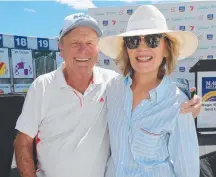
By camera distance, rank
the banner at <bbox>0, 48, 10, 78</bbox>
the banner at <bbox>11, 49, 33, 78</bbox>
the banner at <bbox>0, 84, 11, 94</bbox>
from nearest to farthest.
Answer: the banner at <bbox>0, 48, 10, 78</bbox> < the banner at <bbox>0, 84, 11, 94</bbox> < the banner at <bbox>11, 49, 33, 78</bbox>

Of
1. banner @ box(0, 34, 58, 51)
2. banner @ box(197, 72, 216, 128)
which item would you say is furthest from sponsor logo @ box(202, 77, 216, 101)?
banner @ box(0, 34, 58, 51)

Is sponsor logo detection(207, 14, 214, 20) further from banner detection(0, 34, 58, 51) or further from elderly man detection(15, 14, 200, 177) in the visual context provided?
elderly man detection(15, 14, 200, 177)

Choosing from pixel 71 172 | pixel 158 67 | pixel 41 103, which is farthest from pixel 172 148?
pixel 41 103

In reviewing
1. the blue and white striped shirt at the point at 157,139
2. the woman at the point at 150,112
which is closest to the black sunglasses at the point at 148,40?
the woman at the point at 150,112

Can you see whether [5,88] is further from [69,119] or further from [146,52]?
[146,52]

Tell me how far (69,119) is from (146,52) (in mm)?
558

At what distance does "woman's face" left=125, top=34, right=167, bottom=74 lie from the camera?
1729mm

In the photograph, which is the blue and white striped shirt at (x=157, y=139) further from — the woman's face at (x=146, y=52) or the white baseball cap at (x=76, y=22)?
the white baseball cap at (x=76, y=22)

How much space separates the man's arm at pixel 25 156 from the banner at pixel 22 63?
7.31 m

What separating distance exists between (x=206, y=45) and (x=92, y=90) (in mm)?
9267

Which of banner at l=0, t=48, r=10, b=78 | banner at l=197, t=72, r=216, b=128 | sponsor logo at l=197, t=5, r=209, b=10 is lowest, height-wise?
banner at l=197, t=72, r=216, b=128

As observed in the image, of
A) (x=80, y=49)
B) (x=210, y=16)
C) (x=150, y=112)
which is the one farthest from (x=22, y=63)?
(x=150, y=112)

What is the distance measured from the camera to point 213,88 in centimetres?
647

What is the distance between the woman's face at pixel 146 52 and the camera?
173 centimetres
